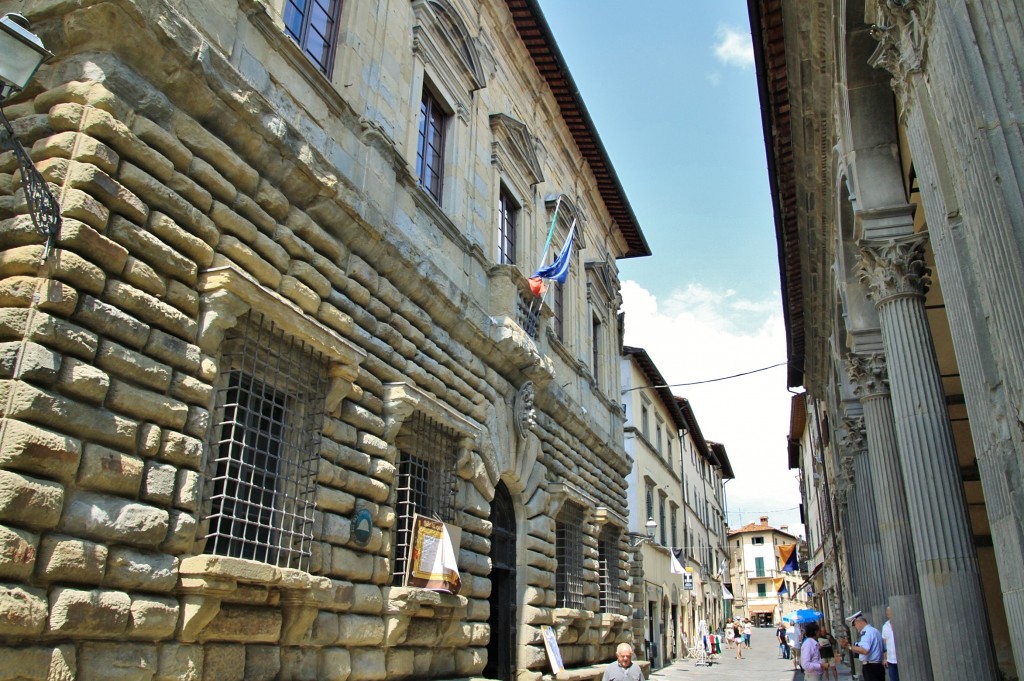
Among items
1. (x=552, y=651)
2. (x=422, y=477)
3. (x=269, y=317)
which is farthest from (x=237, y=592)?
(x=552, y=651)

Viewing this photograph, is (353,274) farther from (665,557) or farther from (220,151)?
(665,557)

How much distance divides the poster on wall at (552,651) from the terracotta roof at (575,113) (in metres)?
9.20

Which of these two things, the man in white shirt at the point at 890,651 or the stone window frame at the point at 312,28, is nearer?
the stone window frame at the point at 312,28

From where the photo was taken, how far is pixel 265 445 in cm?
601

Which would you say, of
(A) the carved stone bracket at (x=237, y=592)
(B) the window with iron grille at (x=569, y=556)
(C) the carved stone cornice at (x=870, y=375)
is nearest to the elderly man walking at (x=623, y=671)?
(B) the window with iron grille at (x=569, y=556)

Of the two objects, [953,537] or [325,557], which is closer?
[325,557]

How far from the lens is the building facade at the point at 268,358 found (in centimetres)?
403

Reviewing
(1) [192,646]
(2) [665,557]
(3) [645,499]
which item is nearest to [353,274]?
(1) [192,646]

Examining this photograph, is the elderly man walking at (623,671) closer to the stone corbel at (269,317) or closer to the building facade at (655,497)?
the stone corbel at (269,317)

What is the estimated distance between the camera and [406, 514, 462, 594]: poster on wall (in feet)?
23.1

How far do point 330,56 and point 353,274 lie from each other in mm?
2262

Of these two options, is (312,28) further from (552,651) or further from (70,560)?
(552,651)

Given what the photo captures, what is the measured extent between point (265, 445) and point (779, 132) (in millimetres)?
9174

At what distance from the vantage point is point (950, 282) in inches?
209
